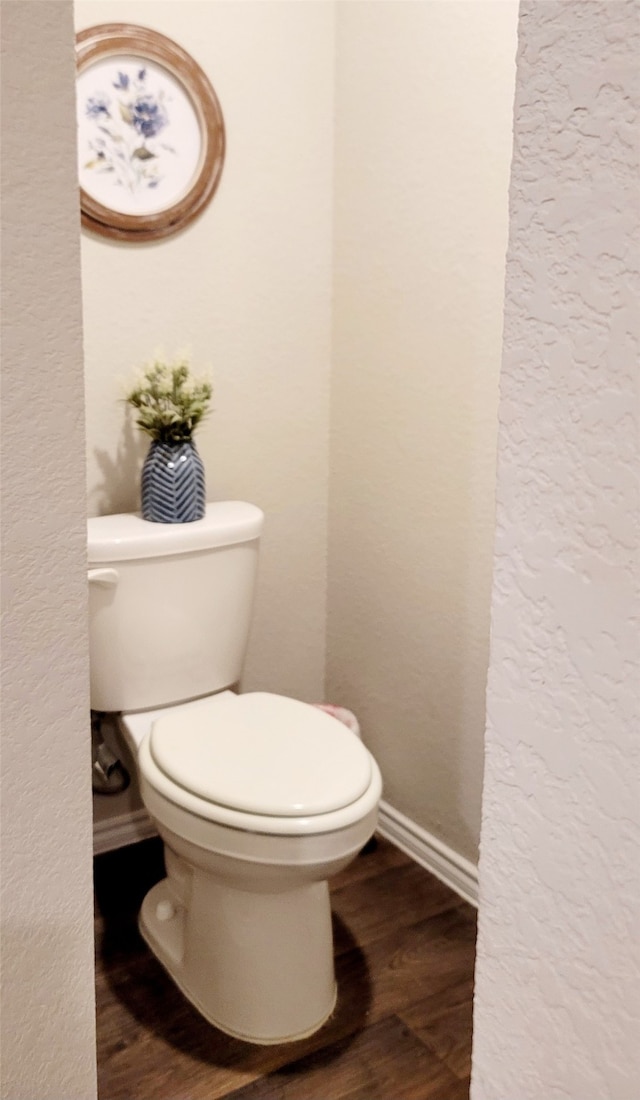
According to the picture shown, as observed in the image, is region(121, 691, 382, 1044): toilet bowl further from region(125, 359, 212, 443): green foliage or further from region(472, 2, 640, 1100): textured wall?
region(472, 2, 640, 1100): textured wall

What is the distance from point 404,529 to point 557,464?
159 centimetres

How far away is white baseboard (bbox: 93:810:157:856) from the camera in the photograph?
2.10 meters

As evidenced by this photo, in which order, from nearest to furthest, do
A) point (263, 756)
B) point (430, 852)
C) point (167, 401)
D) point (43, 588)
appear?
point (43, 588) → point (263, 756) → point (167, 401) → point (430, 852)

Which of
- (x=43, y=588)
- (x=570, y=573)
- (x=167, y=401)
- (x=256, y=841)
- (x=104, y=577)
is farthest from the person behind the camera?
(x=167, y=401)

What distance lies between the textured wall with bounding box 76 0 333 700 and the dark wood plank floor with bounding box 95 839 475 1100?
0.58 meters

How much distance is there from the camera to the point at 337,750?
1598mm

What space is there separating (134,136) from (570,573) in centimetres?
173

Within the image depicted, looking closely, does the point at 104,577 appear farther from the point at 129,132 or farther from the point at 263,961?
the point at 129,132

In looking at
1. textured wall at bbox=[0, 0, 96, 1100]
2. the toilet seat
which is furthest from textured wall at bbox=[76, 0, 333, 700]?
textured wall at bbox=[0, 0, 96, 1100]

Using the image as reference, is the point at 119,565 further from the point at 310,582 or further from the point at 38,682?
the point at 38,682

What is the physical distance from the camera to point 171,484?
1829 millimetres

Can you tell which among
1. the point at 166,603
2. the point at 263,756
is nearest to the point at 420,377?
the point at 166,603

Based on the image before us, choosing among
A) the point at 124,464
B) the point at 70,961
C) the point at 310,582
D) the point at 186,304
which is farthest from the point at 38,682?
the point at 310,582

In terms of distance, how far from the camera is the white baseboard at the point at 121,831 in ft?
6.89
